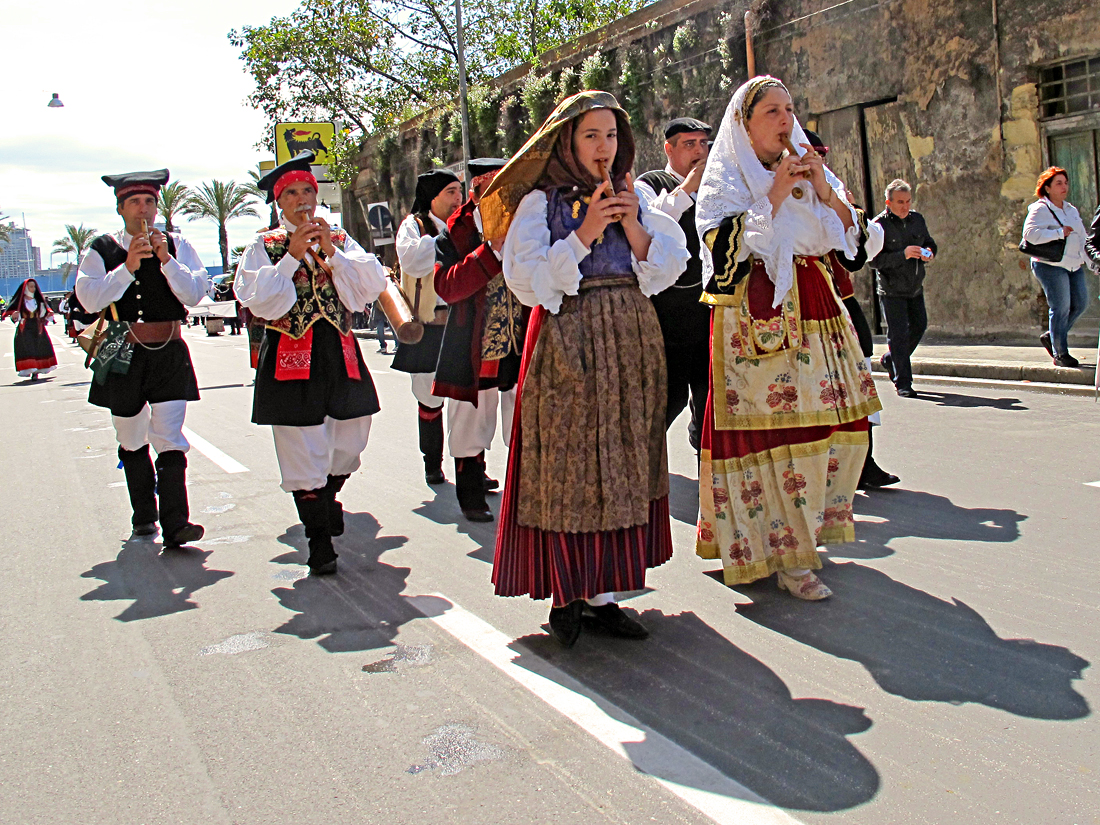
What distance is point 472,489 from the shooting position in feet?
19.9

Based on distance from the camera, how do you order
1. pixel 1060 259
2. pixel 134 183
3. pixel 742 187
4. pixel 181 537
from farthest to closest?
pixel 1060 259, pixel 181 537, pixel 134 183, pixel 742 187

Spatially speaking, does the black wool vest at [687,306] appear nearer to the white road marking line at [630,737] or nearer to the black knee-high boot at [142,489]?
the white road marking line at [630,737]

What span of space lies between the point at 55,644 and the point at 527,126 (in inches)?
853

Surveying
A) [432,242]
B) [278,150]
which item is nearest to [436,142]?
[278,150]

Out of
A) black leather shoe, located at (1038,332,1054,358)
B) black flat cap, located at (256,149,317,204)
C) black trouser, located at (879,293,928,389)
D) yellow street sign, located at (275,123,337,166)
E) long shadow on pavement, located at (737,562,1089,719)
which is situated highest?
yellow street sign, located at (275,123,337,166)

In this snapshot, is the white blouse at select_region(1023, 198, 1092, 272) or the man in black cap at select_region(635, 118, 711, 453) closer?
the man in black cap at select_region(635, 118, 711, 453)

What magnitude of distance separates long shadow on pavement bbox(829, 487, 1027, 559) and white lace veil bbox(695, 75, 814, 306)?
142cm

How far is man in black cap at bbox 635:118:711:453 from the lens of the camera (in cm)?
518

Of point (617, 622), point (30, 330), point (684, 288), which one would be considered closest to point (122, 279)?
point (684, 288)

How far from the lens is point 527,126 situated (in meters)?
24.6

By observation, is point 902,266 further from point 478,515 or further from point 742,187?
point 742,187

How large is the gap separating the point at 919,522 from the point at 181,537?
3.87m

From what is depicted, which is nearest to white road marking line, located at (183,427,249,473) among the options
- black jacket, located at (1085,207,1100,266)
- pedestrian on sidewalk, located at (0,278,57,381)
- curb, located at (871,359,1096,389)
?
black jacket, located at (1085,207,1100,266)

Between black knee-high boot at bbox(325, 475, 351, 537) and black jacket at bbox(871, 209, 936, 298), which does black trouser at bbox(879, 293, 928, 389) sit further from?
black knee-high boot at bbox(325, 475, 351, 537)
